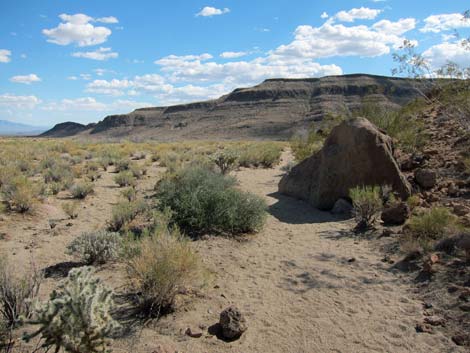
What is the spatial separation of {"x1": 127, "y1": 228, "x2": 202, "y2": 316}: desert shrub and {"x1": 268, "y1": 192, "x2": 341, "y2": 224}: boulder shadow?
442 centimetres

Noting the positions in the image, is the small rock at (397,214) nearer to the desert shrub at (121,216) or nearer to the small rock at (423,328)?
the small rock at (423,328)

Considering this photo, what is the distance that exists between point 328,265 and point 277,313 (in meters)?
1.81

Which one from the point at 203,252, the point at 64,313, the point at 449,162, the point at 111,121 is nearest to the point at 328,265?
the point at 203,252

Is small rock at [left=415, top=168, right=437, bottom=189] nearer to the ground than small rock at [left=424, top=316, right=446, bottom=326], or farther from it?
farther from it

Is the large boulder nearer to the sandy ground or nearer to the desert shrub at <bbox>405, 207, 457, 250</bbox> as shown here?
the sandy ground

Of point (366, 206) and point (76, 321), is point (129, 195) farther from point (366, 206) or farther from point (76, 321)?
point (76, 321)

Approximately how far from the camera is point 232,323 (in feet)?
13.7

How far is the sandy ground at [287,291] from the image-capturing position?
407cm

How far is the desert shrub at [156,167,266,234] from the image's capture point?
7582 mm

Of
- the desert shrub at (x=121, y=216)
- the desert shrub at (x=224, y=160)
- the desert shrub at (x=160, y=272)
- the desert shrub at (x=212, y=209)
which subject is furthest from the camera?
the desert shrub at (x=224, y=160)

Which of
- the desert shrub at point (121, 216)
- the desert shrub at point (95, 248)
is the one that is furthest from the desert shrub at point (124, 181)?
the desert shrub at point (95, 248)

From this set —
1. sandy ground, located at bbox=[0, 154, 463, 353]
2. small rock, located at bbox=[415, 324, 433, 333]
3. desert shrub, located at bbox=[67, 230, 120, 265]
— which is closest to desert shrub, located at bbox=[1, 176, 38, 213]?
sandy ground, located at bbox=[0, 154, 463, 353]

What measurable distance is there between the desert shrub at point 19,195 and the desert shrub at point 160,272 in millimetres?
4984

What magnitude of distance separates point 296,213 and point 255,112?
7236cm
